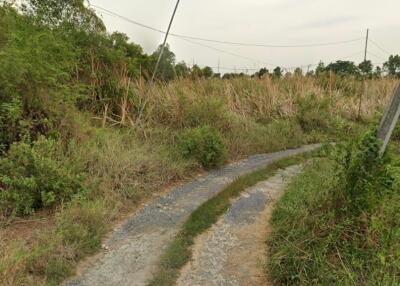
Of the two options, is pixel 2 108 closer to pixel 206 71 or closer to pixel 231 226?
pixel 231 226

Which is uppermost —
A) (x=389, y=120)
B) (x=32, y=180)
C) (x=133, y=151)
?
(x=389, y=120)

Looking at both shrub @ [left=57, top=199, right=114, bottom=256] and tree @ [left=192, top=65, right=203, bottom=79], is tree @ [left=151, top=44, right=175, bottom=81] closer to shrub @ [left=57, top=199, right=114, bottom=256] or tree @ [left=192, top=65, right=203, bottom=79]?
tree @ [left=192, top=65, right=203, bottom=79]

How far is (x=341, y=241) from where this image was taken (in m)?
2.68

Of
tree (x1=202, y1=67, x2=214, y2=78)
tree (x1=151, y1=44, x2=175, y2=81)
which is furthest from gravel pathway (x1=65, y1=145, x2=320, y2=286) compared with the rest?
tree (x1=202, y1=67, x2=214, y2=78)

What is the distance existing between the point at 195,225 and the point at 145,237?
618 millimetres

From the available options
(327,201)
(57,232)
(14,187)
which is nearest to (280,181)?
(327,201)

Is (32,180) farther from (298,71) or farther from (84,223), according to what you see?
(298,71)

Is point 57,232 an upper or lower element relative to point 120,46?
lower

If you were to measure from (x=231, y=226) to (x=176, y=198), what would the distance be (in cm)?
112

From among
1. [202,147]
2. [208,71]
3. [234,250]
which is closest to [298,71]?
[208,71]

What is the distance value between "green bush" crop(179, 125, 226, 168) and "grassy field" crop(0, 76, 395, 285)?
0.02 metres

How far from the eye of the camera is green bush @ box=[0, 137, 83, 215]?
11.4 ft

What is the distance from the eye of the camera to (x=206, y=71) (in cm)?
1120

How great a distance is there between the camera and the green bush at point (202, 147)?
5750 millimetres
